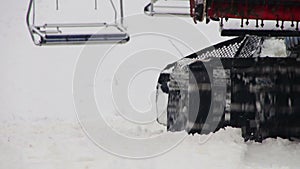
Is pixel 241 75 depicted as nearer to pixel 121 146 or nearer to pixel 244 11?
pixel 244 11

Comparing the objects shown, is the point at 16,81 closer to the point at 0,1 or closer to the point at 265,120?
the point at 0,1

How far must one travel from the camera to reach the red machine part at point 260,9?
3977mm

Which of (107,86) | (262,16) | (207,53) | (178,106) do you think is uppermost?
(262,16)

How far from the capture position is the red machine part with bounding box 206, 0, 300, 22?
3.98 meters

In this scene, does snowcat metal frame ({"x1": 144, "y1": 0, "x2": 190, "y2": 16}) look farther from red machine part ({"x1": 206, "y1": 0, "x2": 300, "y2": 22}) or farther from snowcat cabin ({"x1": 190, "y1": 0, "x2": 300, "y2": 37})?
red machine part ({"x1": 206, "y1": 0, "x2": 300, "y2": 22})

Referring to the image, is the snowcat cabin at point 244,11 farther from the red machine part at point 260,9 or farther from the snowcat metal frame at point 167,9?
the snowcat metal frame at point 167,9

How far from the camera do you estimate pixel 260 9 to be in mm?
4055

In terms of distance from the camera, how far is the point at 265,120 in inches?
195

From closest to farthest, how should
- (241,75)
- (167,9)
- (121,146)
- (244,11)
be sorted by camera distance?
(244,11) < (167,9) < (241,75) < (121,146)

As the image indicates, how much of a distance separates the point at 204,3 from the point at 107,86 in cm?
870

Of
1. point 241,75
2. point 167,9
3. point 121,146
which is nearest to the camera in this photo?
point 167,9

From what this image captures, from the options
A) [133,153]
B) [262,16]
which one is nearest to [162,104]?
[133,153]

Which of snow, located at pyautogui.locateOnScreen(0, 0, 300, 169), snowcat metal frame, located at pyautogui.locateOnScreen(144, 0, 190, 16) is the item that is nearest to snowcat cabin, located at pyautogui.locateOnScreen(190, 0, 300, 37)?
snowcat metal frame, located at pyautogui.locateOnScreen(144, 0, 190, 16)

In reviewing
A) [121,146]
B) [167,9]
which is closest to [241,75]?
[167,9]
